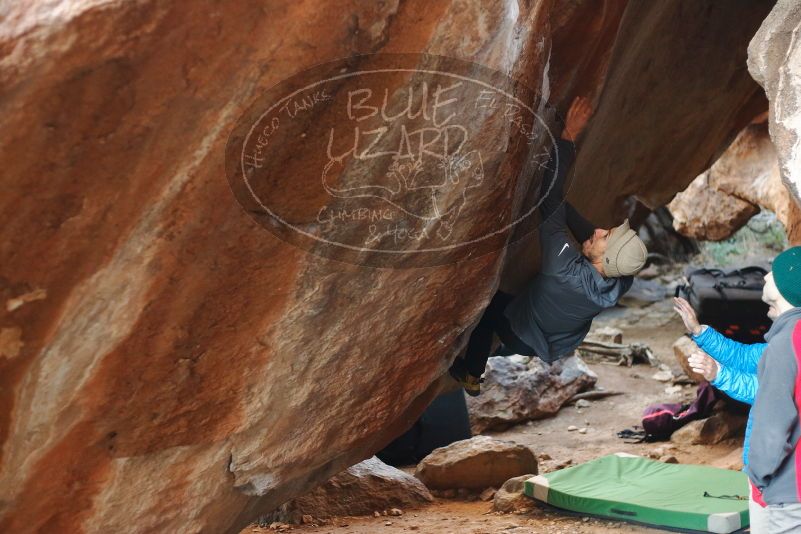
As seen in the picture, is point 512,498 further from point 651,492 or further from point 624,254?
point 624,254

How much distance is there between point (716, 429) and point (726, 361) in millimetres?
4700

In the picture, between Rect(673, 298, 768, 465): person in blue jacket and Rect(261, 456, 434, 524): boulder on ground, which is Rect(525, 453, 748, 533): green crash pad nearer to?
Rect(261, 456, 434, 524): boulder on ground

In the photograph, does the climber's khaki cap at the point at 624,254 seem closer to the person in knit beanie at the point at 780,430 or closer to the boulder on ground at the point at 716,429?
the person in knit beanie at the point at 780,430

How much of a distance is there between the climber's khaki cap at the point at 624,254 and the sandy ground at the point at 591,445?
195cm

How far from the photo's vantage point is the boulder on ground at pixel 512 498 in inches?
228

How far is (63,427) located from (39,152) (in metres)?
0.99

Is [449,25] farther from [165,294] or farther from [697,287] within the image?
[697,287]

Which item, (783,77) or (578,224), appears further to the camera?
(578,224)

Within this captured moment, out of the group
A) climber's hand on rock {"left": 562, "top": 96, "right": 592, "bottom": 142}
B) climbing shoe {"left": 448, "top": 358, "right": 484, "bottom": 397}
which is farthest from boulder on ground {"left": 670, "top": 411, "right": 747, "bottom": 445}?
climber's hand on rock {"left": 562, "top": 96, "right": 592, "bottom": 142}

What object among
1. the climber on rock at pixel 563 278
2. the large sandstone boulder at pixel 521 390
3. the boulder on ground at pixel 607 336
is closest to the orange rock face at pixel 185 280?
the climber on rock at pixel 563 278

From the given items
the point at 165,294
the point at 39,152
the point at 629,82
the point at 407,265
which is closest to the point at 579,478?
the point at 629,82

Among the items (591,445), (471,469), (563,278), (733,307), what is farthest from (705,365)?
(591,445)

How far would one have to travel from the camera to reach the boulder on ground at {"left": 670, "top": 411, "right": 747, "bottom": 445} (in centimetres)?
783

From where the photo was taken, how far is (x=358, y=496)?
5.96 meters
